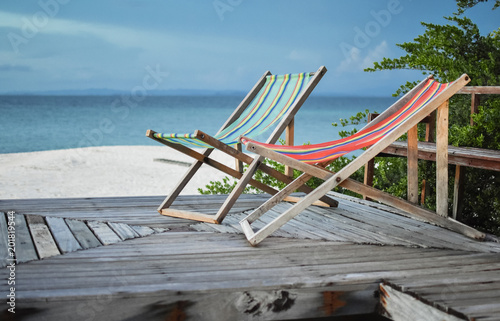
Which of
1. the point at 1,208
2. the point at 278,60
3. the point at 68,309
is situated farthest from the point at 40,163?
the point at 278,60

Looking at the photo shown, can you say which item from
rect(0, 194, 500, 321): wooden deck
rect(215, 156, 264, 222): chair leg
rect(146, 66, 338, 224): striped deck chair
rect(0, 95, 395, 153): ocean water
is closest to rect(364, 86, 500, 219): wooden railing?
rect(0, 194, 500, 321): wooden deck

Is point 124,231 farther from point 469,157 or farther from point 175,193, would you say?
point 469,157

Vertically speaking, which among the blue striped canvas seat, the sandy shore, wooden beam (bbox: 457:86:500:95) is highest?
wooden beam (bbox: 457:86:500:95)

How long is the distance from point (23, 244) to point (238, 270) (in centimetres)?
110

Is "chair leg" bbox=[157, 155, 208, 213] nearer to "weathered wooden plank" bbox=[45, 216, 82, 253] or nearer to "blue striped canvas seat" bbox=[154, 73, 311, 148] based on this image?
"blue striped canvas seat" bbox=[154, 73, 311, 148]

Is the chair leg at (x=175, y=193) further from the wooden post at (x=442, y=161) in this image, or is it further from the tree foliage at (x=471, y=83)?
the tree foliage at (x=471, y=83)

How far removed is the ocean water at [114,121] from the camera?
71.7 feet

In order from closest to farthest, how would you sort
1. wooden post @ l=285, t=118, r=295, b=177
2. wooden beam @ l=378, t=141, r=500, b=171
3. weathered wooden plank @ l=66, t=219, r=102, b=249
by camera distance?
weathered wooden plank @ l=66, t=219, r=102, b=249 → wooden beam @ l=378, t=141, r=500, b=171 → wooden post @ l=285, t=118, r=295, b=177

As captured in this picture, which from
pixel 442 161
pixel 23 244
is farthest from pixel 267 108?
pixel 23 244

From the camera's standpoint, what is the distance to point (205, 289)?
1873 mm

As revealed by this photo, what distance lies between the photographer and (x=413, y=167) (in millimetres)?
2908

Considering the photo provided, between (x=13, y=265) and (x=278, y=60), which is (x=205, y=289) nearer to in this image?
(x=13, y=265)

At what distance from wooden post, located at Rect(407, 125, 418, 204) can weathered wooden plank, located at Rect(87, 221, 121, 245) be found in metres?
1.55

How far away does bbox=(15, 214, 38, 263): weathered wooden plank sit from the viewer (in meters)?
2.29
